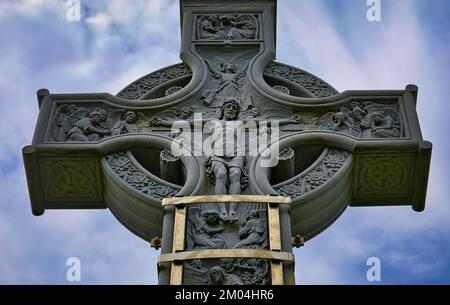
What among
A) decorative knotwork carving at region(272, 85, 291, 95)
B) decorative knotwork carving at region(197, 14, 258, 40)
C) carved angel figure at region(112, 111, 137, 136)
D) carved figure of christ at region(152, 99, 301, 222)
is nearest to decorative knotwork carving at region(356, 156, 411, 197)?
carved figure of christ at region(152, 99, 301, 222)

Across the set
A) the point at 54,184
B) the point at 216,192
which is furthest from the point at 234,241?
the point at 54,184

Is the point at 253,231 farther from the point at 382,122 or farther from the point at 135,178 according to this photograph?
the point at 382,122

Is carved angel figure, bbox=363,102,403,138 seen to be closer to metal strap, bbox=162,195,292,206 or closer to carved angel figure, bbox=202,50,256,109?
carved angel figure, bbox=202,50,256,109

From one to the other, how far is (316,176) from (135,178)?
6.43 feet

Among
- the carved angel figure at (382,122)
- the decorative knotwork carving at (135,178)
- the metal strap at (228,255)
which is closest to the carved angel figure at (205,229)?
the metal strap at (228,255)

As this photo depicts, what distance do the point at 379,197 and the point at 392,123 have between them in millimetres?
875

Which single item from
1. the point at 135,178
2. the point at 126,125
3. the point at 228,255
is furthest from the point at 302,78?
the point at 228,255

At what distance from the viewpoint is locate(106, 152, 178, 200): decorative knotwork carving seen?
35.4 feet

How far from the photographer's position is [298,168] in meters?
11.8

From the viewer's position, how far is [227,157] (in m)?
11.1

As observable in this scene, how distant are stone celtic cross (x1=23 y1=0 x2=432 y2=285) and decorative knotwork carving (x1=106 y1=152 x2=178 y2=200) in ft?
0.05

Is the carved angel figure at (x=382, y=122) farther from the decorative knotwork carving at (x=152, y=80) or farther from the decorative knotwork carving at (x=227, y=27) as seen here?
the decorative knotwork carving at (x=152, y=80)

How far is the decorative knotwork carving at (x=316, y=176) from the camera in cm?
1080
